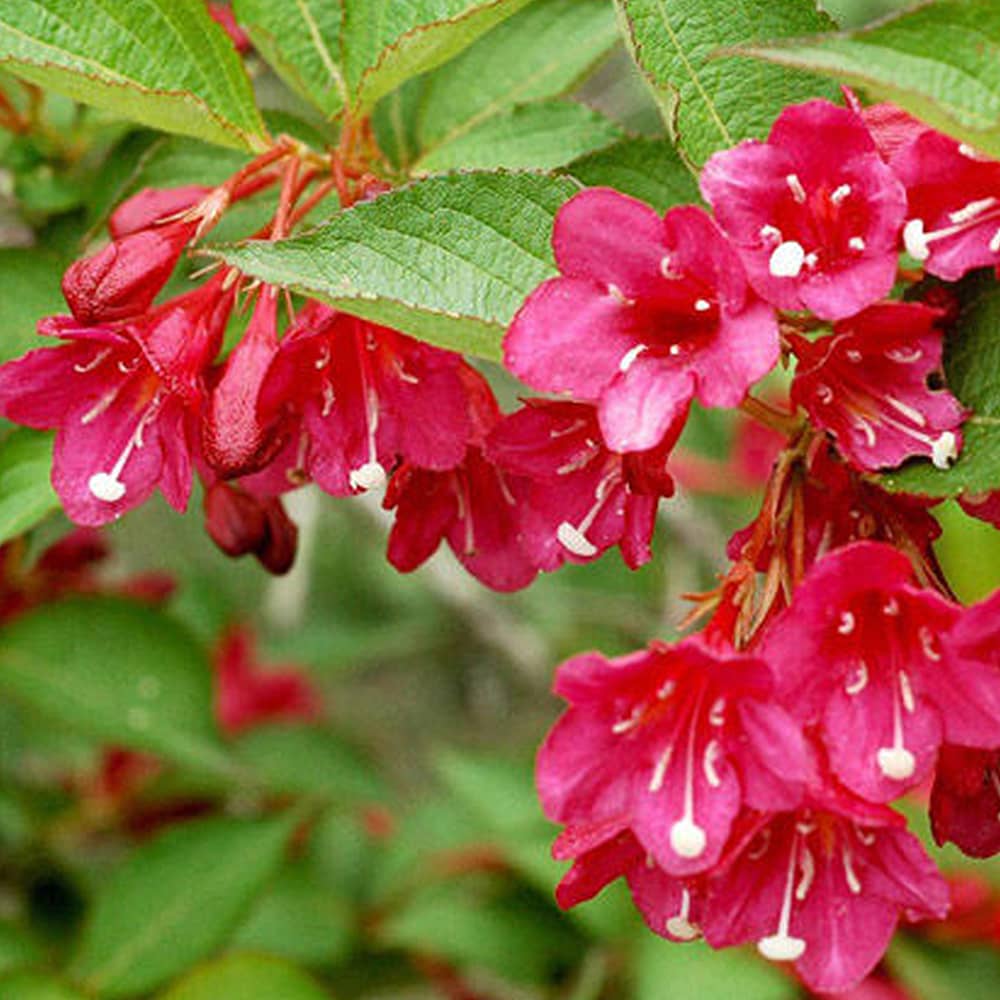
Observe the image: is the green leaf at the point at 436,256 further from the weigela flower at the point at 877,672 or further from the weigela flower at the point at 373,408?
the weigela flower at the point at 877,672

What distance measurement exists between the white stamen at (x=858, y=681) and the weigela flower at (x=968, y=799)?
8 cm

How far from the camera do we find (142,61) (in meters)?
1.44

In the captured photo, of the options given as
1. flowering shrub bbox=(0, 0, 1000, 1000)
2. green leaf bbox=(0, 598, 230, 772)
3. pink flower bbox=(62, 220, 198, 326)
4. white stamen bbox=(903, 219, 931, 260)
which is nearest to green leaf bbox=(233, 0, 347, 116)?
flowering shrub bbox=(0, 0, 1000, 1000)

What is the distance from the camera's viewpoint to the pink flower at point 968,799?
1.25 m

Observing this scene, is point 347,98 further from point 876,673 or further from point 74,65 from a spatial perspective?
point 876,673

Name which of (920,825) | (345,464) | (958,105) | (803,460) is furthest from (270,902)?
(958,105)

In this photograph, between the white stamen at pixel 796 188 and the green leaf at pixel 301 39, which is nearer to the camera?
the white stamen at pixel 796 188

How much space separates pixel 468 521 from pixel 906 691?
0.45 metres

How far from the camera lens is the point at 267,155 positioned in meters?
1.45

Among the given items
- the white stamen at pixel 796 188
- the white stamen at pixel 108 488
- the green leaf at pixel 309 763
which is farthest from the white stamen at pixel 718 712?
the green leaf at pixel 309 763

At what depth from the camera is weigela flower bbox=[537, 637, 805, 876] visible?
117 cm

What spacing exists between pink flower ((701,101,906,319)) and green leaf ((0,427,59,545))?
650mm

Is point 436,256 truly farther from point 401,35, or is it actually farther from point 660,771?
point 660,771

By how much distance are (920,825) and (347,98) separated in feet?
4.14
